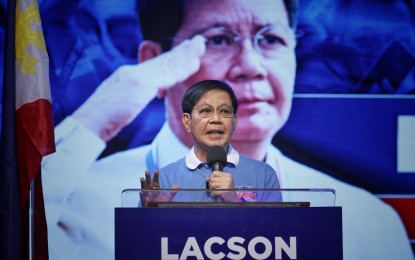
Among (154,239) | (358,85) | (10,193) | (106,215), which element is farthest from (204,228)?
(358,85)

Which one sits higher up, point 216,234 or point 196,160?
point 196,160

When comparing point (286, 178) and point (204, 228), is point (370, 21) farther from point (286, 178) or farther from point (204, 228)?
point (204, 228)

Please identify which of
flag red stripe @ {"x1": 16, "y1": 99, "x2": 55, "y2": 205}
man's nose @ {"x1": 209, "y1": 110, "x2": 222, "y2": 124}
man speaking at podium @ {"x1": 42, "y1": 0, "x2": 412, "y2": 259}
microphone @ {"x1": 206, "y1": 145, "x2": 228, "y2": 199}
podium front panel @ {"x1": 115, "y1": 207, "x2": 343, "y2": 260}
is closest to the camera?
podium front panel @ {"x1": 115, "y1": 207, "x2": 343, "y2": 260}

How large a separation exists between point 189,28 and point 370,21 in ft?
3.74

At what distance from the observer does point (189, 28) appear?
14.1ft

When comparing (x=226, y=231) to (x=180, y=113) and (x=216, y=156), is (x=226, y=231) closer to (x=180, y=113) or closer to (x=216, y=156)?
(x=216, y=156)

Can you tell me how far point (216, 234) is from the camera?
2.08 metres

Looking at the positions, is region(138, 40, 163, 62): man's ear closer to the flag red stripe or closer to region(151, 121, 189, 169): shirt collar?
region(151, 121, 189, 169): shirt collar

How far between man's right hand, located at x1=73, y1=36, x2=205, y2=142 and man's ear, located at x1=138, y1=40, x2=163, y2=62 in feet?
0.09

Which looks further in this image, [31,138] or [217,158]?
[31,138]

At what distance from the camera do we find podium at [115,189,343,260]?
2.07 m

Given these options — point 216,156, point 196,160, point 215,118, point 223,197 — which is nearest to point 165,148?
point 196,160

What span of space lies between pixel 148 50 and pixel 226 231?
2396mm

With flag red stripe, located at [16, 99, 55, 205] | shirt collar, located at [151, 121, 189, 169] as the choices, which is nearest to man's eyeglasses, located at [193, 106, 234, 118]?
flag red stripe, located at [16, 99, 55, 205]
